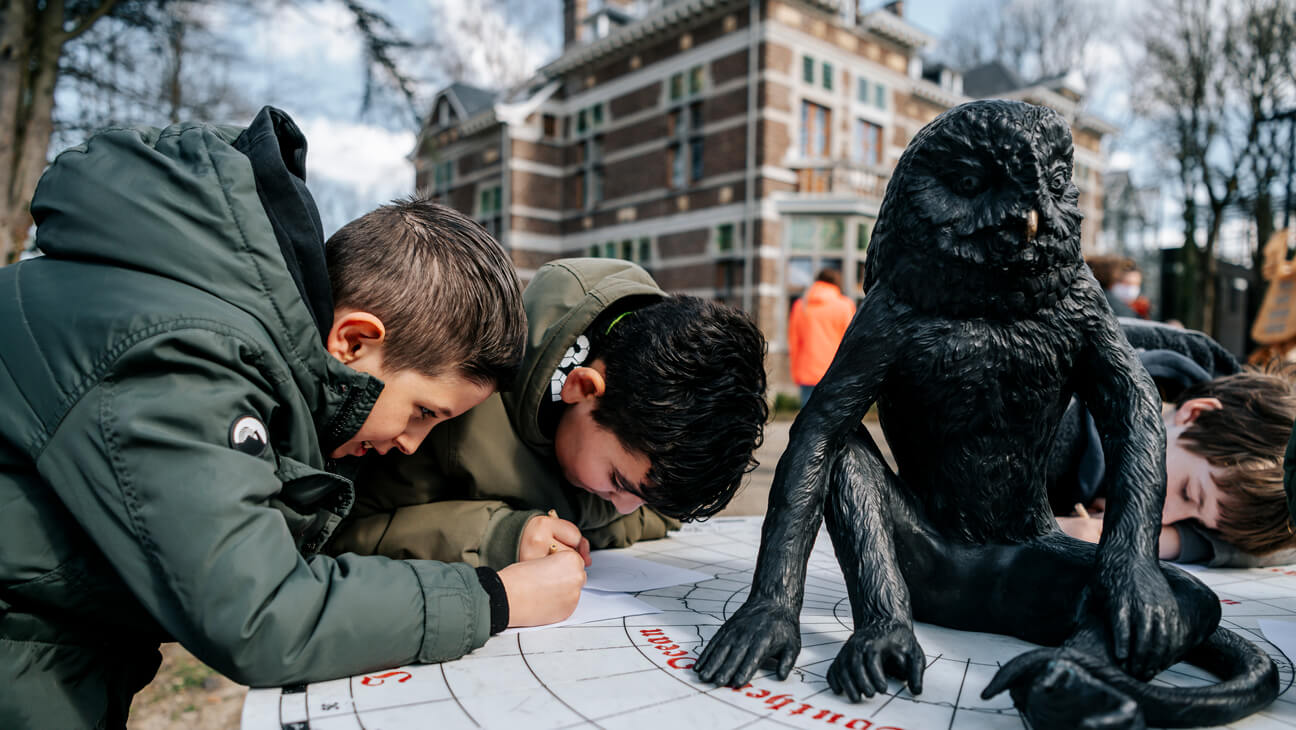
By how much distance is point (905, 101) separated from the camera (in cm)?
1636

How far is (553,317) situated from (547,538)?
0.52 metres

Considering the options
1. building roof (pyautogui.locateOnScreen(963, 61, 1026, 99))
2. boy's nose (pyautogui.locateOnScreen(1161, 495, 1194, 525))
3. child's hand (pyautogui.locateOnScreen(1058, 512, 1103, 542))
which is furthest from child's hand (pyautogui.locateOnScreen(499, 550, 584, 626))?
building roof (pyautogui.locateOnScreen(963, 61, 1026, 99))

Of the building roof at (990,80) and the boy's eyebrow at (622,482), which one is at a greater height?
the building roof at (990,80)

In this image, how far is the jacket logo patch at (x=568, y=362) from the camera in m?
1.94

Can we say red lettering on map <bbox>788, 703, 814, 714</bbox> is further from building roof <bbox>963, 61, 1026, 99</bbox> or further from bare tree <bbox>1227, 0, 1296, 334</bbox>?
building roof <bbox>963, 61, 1026, 99</bbox>

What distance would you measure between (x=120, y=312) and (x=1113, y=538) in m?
1.52

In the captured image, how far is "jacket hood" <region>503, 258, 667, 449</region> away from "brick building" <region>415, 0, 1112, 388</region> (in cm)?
1176

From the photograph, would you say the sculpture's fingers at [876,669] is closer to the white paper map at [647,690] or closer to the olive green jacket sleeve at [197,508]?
the white paper map at [647,690]

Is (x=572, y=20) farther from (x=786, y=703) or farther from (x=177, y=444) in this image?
(x=786, y=703)

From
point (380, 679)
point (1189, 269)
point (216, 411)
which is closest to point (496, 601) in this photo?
point (380, 679)

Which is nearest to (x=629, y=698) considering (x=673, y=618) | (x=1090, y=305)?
(x=673, y=618)

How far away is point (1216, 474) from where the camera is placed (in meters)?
2.06

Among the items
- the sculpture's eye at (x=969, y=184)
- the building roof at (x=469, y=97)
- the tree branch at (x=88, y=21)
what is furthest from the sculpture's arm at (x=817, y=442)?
the building roof at (x=469, y=97)

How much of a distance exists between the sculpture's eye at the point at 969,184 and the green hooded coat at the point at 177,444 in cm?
103
